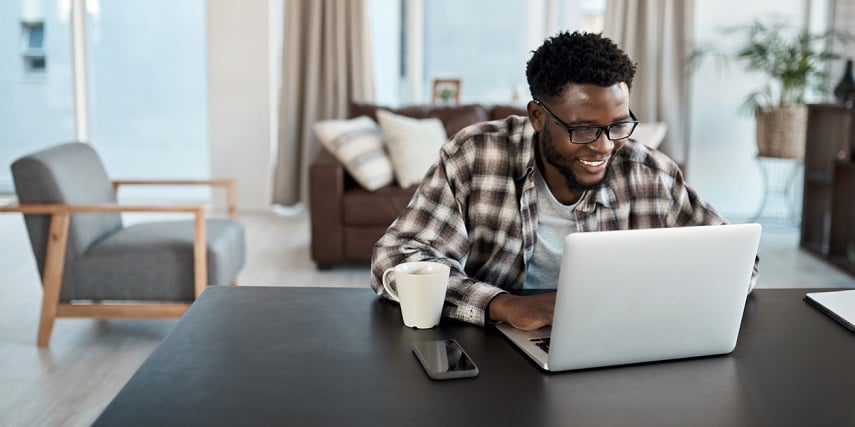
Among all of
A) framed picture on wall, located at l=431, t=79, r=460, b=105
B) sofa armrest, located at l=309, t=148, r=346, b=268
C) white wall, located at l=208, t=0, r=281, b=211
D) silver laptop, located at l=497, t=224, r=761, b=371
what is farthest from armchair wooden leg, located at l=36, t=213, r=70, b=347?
framed picture on wall, located at l=431, t=79, r=460, b=105

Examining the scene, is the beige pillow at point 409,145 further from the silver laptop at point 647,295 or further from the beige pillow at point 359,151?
the silver laptop at point 647,295

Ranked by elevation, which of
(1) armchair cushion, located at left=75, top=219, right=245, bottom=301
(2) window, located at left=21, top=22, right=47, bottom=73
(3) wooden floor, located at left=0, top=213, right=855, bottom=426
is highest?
(2) window, located at left=21, top=22, right=47, bottom=73

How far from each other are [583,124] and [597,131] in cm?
3

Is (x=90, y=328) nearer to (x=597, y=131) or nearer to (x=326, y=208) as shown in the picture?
(x=326, y=208)

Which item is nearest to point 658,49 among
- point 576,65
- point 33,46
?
point 33,46

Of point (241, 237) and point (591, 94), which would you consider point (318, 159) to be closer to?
point (241, 237)

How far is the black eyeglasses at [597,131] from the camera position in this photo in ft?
5.57

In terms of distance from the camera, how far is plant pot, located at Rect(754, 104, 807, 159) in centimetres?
536

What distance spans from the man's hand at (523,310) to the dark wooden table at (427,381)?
4 cm

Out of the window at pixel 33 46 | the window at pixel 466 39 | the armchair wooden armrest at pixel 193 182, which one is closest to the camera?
the armchair wooden armrest at pixel 193 182

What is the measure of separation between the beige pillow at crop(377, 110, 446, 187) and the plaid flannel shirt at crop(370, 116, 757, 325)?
2.63m

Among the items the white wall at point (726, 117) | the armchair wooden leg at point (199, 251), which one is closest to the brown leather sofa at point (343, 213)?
the armchair wooden leg at point (199, 251)

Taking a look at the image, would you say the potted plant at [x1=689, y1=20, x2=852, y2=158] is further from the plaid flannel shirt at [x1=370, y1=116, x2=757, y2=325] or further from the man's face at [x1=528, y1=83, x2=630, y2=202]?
the man's face at [x1=528, y1=83, x2=630, y2=202]

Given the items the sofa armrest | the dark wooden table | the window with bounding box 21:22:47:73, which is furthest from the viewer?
the window with bounding box 21:22:47:73
